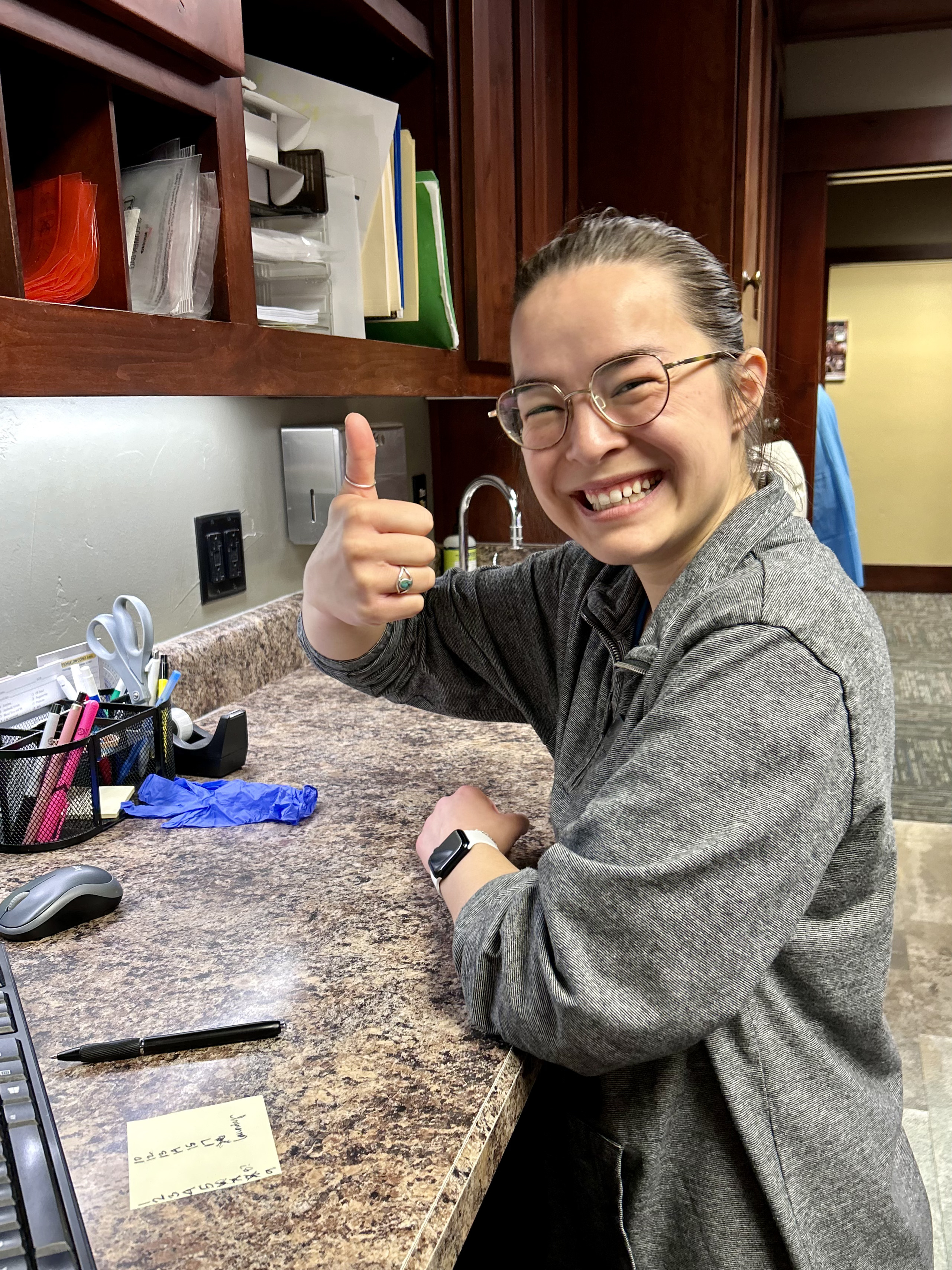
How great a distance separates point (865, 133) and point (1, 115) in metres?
3.94

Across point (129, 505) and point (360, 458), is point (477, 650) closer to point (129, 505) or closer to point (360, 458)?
point (360, 458)

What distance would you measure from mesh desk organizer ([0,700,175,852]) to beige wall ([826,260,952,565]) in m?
6.14

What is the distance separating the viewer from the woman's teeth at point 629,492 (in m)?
0.91

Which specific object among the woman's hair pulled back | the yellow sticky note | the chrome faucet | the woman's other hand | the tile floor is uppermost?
the woman's hair pulled back

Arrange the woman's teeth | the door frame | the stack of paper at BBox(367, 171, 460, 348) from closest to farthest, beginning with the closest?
the woman's teeth < the stack of paper at BBox(367, 171, 460, 348) < the door frame

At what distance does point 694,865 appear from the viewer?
0.65 m

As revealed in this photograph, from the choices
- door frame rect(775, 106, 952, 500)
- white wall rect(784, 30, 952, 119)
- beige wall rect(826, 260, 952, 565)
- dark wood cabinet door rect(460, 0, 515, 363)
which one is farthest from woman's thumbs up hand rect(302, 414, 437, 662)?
beige wall rect(826, 260, 952, 565)

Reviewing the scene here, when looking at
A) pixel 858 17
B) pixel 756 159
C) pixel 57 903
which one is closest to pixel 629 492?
pixel 57 903

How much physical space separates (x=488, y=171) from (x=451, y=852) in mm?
1273

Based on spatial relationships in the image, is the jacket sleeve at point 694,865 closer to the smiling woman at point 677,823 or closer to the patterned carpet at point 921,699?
the smiling woman at point 677,823

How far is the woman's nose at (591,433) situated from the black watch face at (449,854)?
37 centimetres

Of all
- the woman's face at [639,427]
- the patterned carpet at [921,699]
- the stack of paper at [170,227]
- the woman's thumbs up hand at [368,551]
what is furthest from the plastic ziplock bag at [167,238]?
the patterned carpet at [921,699]

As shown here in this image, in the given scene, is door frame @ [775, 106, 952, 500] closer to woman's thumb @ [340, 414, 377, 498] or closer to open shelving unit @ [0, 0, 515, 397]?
open shelving unit @ [0, 0, 515, 397]

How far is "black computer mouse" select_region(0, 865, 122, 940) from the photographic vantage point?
35.7 inches
